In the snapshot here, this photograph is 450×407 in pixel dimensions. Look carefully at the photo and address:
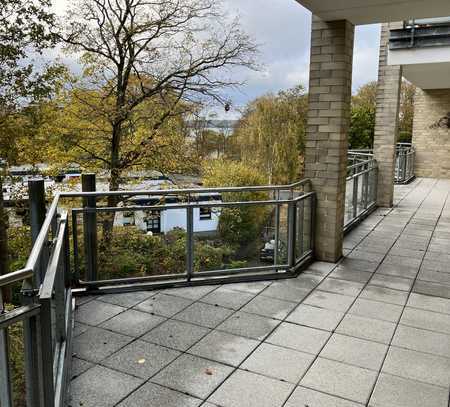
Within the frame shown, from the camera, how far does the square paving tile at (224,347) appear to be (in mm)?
3029

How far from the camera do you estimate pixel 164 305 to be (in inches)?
155

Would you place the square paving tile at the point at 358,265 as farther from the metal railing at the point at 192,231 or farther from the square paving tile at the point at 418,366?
the square paving tile at the point at 418,366

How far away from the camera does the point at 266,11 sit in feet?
53.6

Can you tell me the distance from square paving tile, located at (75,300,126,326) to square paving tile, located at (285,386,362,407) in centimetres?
172

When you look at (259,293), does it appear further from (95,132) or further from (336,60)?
(95,132)

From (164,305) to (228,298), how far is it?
0.61m

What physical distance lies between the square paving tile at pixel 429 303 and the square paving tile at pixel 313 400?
1.85 m

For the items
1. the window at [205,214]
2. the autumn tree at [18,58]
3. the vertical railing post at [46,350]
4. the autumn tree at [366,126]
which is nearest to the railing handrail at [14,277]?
the vertical railing post at [46,350]

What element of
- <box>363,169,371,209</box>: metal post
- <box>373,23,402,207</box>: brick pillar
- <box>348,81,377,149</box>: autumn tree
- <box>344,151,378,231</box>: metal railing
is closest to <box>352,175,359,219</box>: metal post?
<box>344,151,378,231</box>: metal railing

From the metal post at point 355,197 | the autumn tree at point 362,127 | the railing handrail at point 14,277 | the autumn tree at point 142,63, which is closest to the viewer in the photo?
the railing handrail at point 14,277

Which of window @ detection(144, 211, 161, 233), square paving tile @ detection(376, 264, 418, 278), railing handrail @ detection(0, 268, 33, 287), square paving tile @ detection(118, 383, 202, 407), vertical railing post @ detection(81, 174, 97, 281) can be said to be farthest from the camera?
square paving tile @ detection(376, 264, 418, 278)

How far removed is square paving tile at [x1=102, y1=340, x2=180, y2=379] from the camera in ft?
9.37

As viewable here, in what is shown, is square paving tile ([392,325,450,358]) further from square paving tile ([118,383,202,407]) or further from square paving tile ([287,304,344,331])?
square paving tile ([118,383,202,407])

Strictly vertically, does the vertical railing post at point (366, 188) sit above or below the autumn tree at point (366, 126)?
below
